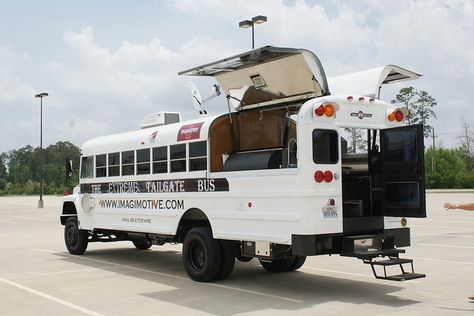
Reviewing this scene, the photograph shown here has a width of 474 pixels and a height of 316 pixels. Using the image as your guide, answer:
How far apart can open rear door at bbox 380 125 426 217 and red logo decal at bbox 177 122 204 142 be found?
305cm

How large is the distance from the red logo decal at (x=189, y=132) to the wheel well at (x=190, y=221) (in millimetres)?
1240

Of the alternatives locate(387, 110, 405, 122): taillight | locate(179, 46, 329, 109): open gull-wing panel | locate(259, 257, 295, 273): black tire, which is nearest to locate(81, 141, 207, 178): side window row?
locate(179, 46, 329, 109): open gull-wing panel

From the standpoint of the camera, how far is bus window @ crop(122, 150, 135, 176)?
12.0m

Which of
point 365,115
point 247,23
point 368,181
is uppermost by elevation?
point 247,23

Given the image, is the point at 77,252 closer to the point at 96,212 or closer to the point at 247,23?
the point at 96,212

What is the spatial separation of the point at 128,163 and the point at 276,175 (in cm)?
459

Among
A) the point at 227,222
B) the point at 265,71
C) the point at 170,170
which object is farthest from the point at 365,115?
the point at 170,170

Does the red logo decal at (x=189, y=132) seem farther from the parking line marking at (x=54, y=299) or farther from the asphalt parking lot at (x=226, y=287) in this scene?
the parking line marking at (x=54, y=299)

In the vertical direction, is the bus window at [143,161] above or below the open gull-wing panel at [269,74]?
below

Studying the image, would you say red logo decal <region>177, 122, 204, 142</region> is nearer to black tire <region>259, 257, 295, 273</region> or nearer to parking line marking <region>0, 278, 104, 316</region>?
black tire <region>259, 257, 295, 273</region>

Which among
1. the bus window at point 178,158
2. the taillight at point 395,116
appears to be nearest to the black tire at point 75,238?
the bus window at point 178,158

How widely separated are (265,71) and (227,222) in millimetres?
2462

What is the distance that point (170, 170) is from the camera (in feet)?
35.5

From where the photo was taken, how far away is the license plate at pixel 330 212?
8.13m
